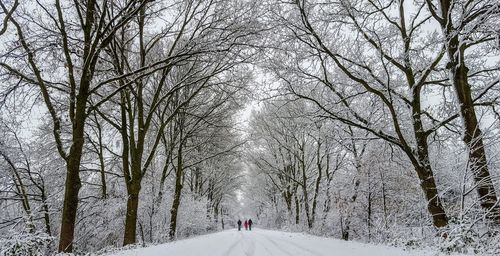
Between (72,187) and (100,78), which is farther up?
(100,78)

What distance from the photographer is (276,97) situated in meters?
13.4

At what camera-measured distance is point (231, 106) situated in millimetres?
18391

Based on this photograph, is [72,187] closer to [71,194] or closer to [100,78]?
[71,194]

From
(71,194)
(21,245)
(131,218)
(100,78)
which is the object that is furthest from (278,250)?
(100,78)

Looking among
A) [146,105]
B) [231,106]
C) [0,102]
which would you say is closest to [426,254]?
[0,102]

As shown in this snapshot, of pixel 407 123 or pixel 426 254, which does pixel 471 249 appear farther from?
pixel 407 123

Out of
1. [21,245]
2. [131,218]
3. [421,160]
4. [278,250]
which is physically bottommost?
[278,250]

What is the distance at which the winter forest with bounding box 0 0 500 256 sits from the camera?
20.8ft

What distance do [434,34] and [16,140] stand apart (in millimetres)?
17779

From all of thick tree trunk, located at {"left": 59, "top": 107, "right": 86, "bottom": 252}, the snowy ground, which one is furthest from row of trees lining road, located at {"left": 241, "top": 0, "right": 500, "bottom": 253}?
thick tree trunk, located at {"left": 59, "top": 107, "right": 86, "bottom": 252}

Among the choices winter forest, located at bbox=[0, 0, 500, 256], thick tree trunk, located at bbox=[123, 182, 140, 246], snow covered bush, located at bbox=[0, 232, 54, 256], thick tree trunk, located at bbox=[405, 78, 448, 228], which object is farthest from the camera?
thick tree trunk, located at bbox=[123, 182, 140, 246]

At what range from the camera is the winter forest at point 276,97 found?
633 cm

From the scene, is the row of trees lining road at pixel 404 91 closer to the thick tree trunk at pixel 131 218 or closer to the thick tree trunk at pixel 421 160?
the thick tree trunk at pixel 421 160

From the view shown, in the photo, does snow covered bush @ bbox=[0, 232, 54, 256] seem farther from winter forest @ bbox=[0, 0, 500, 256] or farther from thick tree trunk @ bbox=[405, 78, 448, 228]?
thick tree trunk @ bbox=[405, 78, 448, 228]
